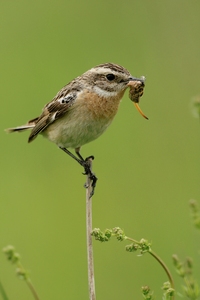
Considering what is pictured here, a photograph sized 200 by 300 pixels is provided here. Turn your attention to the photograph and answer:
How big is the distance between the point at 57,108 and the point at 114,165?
3618 millimetres

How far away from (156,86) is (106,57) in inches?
70.2

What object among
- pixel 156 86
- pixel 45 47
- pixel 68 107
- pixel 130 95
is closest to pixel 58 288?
pixel 68 107

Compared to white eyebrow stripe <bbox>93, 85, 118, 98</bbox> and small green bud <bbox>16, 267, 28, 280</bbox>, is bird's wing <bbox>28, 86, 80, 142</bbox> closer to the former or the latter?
white eyebrow stripe <bbox>93, 85, 118, 98</bbox>

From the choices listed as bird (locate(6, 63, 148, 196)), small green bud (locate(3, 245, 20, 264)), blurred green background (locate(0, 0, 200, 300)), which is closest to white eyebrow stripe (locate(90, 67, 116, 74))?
bird (locate(6, 63, 148, 196))

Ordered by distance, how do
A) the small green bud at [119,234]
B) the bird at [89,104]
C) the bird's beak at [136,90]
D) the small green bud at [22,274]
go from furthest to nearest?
the bird at [89,104] < the bird's beak at [136,90] < the small green bud at [119,234] < the small green bud at [22,274]

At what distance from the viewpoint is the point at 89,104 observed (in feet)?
21.6

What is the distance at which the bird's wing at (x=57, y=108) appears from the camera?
6781 mm

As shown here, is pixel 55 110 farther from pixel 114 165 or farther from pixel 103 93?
pixel 114 165

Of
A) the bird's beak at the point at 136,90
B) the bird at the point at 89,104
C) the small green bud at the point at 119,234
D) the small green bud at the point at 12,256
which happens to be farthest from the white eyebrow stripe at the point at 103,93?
the small green bud at the point at 12,256

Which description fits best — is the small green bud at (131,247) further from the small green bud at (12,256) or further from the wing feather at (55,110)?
the wing feather at (55,110)

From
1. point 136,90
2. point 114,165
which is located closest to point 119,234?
point 136,90

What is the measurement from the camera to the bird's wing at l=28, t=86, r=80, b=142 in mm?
6781

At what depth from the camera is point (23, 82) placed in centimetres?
1291

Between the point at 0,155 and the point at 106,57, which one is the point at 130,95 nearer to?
the point at 0,155
